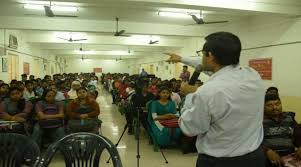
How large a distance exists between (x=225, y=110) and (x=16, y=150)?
1.52 m

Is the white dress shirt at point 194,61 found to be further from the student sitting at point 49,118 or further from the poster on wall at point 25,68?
the poster on wall at point 25,68

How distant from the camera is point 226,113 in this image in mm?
1402

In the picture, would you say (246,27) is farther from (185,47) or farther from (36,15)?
(36,15)

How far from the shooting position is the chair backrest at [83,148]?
2074 millimetres

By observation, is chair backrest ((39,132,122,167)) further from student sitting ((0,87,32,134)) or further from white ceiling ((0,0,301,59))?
white ceiling ((0,0,301,59))

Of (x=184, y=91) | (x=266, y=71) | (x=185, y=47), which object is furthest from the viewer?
(x=185, y=47)

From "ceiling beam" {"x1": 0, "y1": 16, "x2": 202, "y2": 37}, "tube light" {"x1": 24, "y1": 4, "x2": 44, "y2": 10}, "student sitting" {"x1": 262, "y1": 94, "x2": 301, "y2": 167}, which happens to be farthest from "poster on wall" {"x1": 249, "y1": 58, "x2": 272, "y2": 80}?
"tube light" {"x1": 24, "y1": 4, "x2": 44, "y2": 10}

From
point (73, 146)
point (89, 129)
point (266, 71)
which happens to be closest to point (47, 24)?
point (89, 129)

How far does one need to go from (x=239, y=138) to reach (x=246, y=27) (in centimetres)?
818

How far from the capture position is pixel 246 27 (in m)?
9.03

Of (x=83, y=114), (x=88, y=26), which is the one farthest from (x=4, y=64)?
(x=83, y=114)

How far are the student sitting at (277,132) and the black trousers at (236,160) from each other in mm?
1150

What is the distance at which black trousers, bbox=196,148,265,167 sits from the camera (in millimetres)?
1468

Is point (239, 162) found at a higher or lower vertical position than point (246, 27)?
lower
